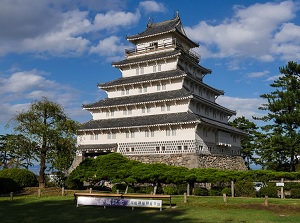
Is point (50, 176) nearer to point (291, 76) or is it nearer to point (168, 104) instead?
point (168, 104)

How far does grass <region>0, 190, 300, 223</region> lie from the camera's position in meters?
18.7

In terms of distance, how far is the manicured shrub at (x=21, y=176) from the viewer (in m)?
37.3

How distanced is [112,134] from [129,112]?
3.88m

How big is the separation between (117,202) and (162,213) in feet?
11.9

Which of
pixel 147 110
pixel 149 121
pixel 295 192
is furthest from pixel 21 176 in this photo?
pixel 295 192

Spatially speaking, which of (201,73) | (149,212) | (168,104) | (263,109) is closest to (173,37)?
(201,73)

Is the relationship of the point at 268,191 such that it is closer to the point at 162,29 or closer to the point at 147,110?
the point at 147,110

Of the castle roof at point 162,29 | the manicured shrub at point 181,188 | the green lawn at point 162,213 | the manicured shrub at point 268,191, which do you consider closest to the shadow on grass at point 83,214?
the green lawn at point 162,213

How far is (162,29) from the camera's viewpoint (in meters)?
54.6

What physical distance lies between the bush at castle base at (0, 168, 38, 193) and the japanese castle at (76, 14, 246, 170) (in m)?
9.50

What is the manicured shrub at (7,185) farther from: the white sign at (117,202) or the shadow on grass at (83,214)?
the white sign at (117,202)

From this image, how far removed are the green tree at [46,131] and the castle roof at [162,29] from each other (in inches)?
863

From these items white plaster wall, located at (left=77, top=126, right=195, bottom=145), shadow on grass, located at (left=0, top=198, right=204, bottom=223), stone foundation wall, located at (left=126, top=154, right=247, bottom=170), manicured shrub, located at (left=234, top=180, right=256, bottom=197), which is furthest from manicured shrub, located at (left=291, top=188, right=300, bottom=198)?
white plaster wall, located at (left=77, top=126, right=195, bottom=145)

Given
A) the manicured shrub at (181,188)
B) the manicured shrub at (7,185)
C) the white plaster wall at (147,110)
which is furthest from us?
the white plaster wall at (147,110)
